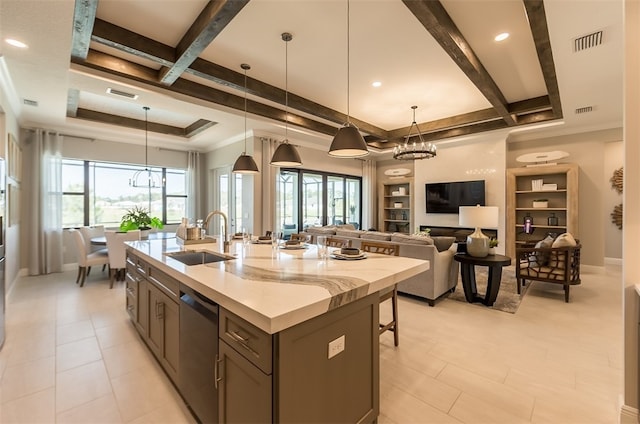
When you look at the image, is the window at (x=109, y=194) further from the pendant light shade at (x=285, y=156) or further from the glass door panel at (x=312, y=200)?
the pendant light shade at (x=285, y=156)

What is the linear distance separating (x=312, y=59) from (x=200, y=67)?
4.52 ft

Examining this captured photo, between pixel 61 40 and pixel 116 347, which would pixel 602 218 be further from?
pixel 61 40

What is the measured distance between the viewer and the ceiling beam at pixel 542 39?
7.76 feet

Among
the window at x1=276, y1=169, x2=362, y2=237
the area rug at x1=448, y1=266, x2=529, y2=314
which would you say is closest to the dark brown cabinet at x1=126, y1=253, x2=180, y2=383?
the area rug at x1=448, y1=266, x2=529, y2=314

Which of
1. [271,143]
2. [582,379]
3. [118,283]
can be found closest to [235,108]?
[271,143]

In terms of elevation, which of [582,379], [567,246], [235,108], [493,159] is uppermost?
[235,108]

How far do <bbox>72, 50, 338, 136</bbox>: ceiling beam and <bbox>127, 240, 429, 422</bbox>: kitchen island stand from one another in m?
2.73

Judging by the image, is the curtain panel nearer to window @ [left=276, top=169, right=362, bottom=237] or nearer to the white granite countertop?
window @ [left=276, top=169, right=362, bottom=237]

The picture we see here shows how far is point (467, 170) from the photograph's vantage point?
6.85 m

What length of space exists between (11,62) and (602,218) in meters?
9.24

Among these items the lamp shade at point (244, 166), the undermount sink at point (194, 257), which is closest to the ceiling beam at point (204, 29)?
the lamp shade at point (244, 166)

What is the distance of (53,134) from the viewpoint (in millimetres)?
5598

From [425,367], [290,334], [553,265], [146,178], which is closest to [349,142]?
[290,334]

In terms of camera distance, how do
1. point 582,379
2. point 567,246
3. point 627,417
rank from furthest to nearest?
point 567,246 → point 582,379 → point 627,417
